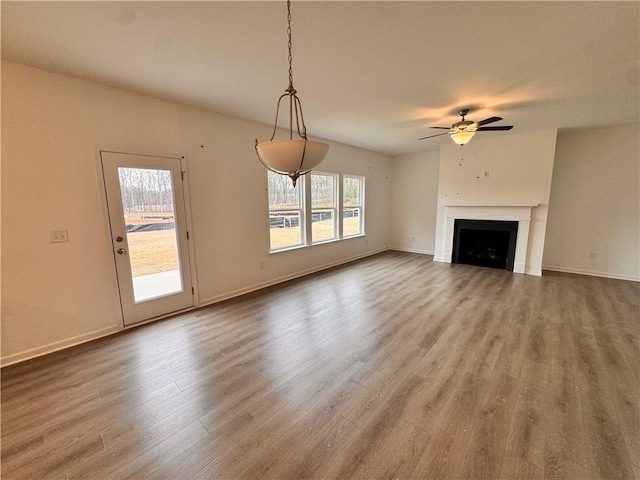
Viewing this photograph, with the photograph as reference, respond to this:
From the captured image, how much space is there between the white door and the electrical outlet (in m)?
0.37

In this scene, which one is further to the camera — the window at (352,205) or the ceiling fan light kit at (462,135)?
the window at (352,205)

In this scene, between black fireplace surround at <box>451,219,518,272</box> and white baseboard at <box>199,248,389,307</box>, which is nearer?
white baseboard at <box>199,248,389,307</box>

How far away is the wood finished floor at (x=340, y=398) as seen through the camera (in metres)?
1.49

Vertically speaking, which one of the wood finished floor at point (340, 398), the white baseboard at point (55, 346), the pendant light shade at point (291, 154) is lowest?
the wood finished floor at point (340, 398)

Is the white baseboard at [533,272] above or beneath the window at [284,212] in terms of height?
beneath

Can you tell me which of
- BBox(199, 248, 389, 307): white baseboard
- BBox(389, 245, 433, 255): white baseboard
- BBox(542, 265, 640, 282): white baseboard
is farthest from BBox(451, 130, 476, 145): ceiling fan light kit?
BBox(389, 245, 433, 255): white baseboard

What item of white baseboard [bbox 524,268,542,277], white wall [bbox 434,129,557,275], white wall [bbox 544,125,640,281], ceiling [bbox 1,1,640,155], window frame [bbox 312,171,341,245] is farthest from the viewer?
window frame [bbox 312,171,341,245]

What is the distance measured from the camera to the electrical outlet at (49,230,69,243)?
8.38ft

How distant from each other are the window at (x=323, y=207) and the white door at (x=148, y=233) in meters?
2.55

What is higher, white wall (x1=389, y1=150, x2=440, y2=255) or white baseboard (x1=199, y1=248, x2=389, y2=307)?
white wall (x1=389, y1=150, x2=440, y2=255)

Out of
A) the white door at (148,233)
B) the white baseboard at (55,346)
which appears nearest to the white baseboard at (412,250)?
the white door at (148,233)

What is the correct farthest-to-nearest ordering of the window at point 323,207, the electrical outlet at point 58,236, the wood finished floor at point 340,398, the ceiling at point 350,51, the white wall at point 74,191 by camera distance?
the window at point 323,207 < the electrical outlet at point 58,236 < the white wall at point 74,191 < the ceiling at point 350,51 < the wood finished floor at point 340,398

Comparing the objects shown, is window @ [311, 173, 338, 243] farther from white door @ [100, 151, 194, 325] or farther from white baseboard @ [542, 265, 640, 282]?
white baseboard @ [542, 265, 640, 282]

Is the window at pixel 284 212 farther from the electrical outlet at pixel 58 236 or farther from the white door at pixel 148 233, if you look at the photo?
the electrical outlet at pixel 58 236
